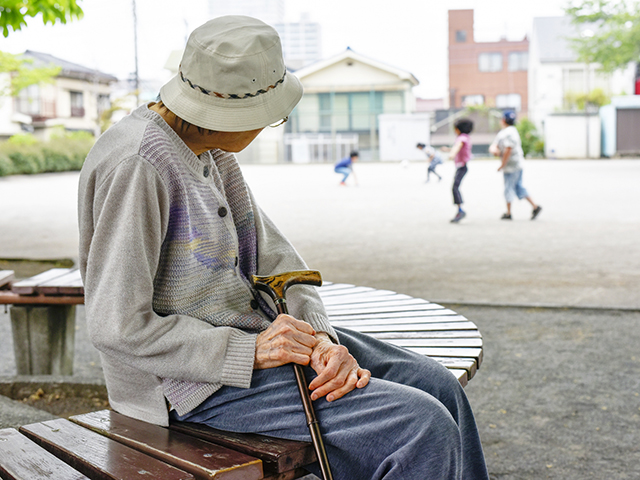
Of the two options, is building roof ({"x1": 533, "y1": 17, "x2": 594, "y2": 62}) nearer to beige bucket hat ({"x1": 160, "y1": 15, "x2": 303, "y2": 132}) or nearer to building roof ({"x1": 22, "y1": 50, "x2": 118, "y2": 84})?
building roof ({"x1": 22, "y1": 50, "x2": 118, "y2": 84})

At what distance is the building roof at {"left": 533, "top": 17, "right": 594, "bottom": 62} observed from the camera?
160ft

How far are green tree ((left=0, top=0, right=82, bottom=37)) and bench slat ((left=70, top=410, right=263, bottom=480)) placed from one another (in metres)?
5.36

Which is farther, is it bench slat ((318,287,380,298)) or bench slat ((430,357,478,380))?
bench slat ((318,287,380,298))

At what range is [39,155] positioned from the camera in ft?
103

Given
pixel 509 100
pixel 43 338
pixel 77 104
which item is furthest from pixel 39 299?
pixel 509 100

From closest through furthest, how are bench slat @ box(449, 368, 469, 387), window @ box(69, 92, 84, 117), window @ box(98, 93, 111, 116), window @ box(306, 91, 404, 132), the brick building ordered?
bench slat @ box(449, 368, 469, 387) < window @ box(306, 91, 404, 132) < window @ box(69, 92, 84, 117) < window @ box(98, 93, 111, 116) < the brick building

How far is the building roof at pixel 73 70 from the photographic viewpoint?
51100 mm

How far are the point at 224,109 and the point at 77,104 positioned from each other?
5628 centimetres

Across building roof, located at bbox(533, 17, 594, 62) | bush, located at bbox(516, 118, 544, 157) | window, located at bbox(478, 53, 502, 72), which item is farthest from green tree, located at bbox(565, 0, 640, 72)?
window, located at bbox(478, 53, 502, 72)

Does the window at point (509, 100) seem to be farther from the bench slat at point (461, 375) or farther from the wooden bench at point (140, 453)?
the wooden bench at point (140, 453)

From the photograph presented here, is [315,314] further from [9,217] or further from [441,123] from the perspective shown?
[441,123]

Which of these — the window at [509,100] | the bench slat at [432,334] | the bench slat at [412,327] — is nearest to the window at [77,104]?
the window at [509,100]

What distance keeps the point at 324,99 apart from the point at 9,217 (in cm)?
3210

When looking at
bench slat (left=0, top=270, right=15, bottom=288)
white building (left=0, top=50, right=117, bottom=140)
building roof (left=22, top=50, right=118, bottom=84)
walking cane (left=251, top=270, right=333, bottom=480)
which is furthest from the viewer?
building roof (left=22, top=50, right=118, bottom=84)
